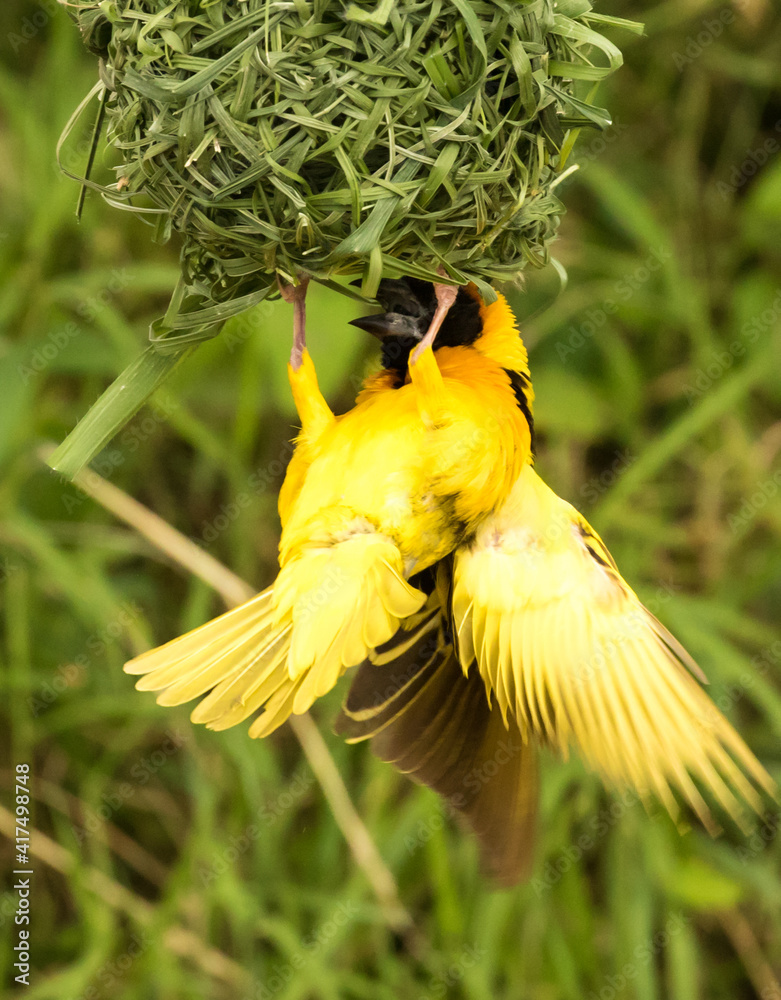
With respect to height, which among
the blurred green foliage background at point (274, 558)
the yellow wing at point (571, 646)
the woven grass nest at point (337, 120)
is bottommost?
the blurred green foliage background at point (274, 558)

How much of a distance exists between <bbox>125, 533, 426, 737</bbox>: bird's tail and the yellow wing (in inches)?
8.1

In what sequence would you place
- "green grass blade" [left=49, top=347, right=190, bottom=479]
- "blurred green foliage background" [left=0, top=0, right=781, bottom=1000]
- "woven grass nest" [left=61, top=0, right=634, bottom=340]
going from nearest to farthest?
"woven grass nest" [left=61, top=0, right=634, bottom=340] < "green grass blade" [left=49, top=347, right=190, bottom=479] < "blurred green foliage background" [left=0, top=0, right=781, bottom=1000]

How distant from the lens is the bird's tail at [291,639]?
1520 millimetres

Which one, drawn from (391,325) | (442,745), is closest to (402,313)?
(391,325)

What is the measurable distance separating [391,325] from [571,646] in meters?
0.60

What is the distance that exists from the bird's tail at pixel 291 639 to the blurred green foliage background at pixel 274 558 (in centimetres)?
87

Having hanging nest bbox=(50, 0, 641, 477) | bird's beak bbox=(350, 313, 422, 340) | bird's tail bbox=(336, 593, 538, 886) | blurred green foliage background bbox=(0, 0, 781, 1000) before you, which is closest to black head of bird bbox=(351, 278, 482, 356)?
bird's beak bbox=(350, 313, 422, 340)

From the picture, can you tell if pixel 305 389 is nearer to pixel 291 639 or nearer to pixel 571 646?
pixel 291 639

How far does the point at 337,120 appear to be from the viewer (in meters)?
1.23

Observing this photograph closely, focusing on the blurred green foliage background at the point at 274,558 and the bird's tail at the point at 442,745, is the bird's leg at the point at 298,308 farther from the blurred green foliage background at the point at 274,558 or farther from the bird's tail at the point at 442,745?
the blurred green foliage background at the point at 274,558

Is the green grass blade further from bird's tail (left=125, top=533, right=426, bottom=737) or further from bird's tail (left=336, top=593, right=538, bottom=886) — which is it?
bird's tail (left=336, top=593, right=538, bottom=886)

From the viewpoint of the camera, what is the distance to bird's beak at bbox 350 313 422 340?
5.24ft

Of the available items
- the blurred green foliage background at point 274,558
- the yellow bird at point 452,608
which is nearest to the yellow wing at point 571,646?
the yellow bird at point 452,608

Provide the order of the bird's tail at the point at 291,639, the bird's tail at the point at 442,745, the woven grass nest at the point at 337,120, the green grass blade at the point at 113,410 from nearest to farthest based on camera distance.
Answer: the woven grass nest at the point at 337,120, the green grass blade at the point at 113,410, the bird's tail at the point at 291,639, the bird's tail at the point at 442,745
